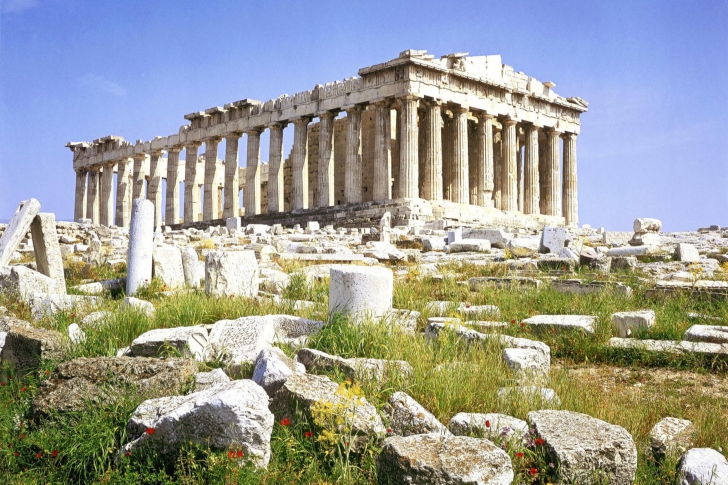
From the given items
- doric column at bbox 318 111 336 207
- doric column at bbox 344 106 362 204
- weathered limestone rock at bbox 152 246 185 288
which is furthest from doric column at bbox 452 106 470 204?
weathered limestone rock at bbox 152 246 185 288

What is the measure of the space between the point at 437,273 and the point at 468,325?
17.9 feet

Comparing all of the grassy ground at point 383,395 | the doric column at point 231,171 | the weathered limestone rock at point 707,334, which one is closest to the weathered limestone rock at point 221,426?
the grassy ground at point 383,395

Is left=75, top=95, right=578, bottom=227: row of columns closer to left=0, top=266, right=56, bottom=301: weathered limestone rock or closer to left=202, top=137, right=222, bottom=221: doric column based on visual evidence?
left=202, top=137, right=222, bottom=221: doric column

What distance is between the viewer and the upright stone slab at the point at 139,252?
10.2 m

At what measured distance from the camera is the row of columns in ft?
105

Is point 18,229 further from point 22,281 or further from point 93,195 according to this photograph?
point 93,195

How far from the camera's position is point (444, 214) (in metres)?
30.1

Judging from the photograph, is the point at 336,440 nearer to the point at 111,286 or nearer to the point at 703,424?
the point at 703,424

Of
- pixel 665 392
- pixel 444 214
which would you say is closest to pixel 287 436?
pixel 665 392

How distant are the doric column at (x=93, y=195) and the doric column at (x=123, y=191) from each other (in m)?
2.16

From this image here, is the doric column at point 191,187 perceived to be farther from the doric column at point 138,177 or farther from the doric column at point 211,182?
the doric column at point 138,177

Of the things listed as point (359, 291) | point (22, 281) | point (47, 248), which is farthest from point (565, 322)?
point (47, 248)

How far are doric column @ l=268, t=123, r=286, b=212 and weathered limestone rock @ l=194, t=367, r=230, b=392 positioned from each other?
3068 cm

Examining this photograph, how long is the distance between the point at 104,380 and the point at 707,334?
559cm
